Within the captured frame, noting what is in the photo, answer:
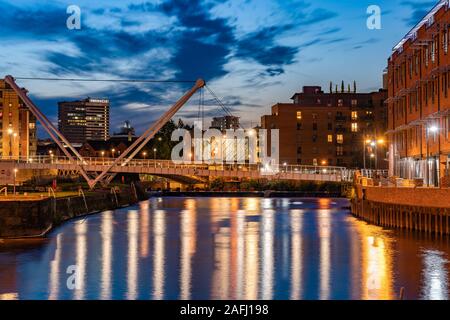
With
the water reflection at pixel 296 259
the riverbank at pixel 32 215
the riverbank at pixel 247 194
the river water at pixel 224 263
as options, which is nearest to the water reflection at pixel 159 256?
the river water at pixel 224 263

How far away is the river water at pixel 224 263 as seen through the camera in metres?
32.3

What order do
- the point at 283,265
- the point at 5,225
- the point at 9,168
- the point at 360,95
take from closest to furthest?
the point at 283,265, the point at 5,225, the point at 9,168, the point at 360,95

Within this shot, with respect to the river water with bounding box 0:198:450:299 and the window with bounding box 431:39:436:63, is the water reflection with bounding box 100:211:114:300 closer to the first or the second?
the river water with bounding box 0:198:450:299

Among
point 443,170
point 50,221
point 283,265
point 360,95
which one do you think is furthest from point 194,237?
point 360,95

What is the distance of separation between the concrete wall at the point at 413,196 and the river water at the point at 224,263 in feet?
7.71

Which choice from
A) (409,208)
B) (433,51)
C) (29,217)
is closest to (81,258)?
(29,217)

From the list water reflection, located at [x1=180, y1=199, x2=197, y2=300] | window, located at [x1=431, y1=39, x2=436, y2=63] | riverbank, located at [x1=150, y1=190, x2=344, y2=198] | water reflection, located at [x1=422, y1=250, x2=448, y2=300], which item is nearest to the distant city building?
riverbank, located at [x1=150, y1=190, x2=344, y2=198]

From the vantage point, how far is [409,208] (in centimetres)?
5322

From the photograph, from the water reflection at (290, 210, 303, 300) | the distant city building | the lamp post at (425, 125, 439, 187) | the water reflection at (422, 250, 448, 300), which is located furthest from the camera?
the distant city building

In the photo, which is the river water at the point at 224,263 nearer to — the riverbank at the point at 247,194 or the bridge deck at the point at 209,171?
the bridge deck at the point at 209,171

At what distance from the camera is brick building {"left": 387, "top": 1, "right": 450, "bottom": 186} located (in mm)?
59469
